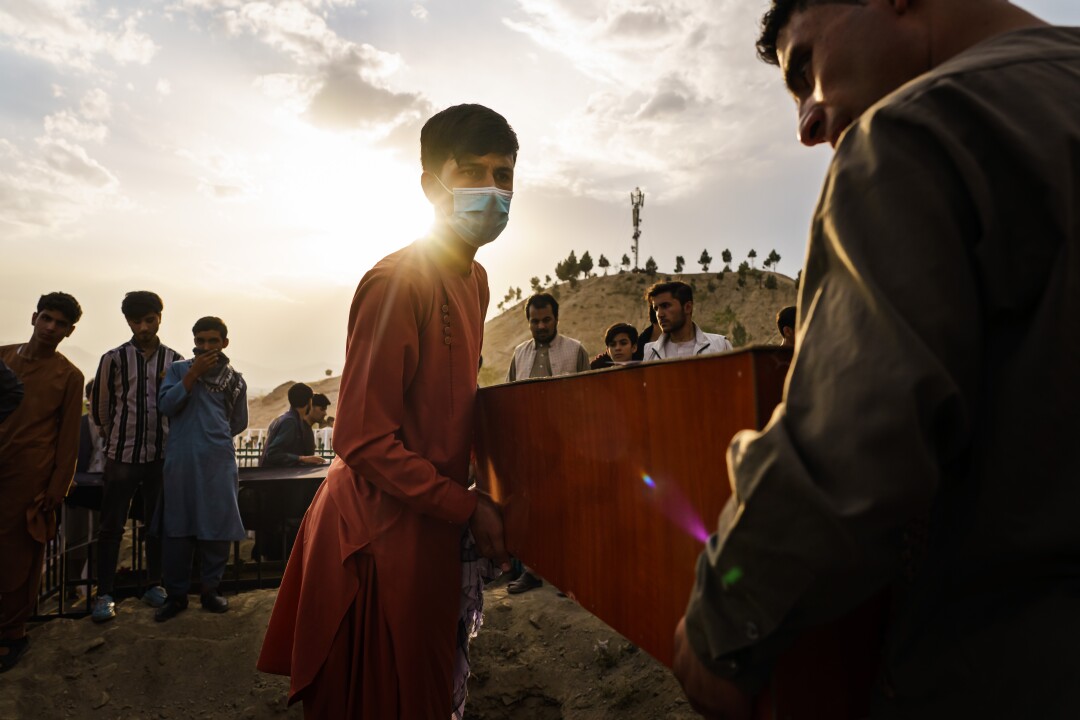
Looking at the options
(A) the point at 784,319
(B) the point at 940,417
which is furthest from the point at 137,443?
(B) the point at 940,417

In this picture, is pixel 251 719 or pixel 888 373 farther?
pixel 251 719

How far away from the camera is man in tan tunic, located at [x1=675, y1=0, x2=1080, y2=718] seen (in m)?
0.60

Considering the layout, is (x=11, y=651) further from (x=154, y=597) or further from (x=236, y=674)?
(x=236, y=674)

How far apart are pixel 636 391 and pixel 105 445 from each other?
5.43m

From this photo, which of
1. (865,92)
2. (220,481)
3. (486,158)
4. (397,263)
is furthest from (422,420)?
(220,481)

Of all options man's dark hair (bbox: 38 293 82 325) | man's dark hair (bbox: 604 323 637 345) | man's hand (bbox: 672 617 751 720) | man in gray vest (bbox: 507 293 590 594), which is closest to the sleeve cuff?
man's hand (bbox: 672 617 751 720)

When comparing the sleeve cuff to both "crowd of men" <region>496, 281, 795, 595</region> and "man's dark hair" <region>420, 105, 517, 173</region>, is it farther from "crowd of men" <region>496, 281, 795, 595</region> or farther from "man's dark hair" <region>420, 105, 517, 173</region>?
"crowd of men" <region>496, 281, 795, 595</region>

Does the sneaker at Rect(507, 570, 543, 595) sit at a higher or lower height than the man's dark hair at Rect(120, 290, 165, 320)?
lower

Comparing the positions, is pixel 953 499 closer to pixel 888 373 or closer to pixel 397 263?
pixel 888 373

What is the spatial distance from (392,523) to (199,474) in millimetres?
4038

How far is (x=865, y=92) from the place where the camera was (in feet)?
2.80

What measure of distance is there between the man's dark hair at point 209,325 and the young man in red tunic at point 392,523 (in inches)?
155

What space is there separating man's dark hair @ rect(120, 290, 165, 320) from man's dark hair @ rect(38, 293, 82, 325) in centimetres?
31

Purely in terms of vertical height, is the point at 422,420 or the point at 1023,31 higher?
the point at 1023,31
